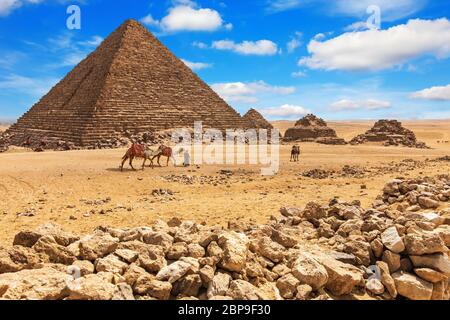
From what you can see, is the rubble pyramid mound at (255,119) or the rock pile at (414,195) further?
the rubble pyramid mound at (255,119)

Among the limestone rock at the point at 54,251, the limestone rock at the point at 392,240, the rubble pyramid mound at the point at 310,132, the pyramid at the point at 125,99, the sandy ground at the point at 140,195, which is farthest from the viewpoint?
the rubble pyramid mound at the point at 310,132

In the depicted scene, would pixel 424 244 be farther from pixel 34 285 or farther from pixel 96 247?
pixel 34 285

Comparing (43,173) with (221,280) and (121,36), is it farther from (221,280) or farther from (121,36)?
(121,36)

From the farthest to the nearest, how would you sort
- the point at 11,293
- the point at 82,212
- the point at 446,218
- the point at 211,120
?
the point at 211,120 → the point at 82,212 → the point at 446,218 → the point at 11,293

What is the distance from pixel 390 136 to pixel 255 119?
1894cm

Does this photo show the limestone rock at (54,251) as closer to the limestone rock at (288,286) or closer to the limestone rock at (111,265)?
the limestone rock at (111,265)

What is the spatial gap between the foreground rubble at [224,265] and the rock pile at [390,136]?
38.2 metres

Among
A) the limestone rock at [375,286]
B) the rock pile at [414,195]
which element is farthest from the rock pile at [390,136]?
the limestone rock at [375,286]

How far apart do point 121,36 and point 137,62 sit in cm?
602

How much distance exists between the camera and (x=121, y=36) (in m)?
48.4

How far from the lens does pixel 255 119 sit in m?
52.4

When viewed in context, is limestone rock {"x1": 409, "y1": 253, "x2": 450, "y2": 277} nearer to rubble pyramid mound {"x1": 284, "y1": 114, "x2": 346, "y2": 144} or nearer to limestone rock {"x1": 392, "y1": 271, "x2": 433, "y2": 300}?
limestone rock {"x1": 392, "y1": 271, "x2": 433, "y2": 300}

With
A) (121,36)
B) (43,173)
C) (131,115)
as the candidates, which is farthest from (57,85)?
(43,173)

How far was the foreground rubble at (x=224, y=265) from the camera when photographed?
10.7 ft
